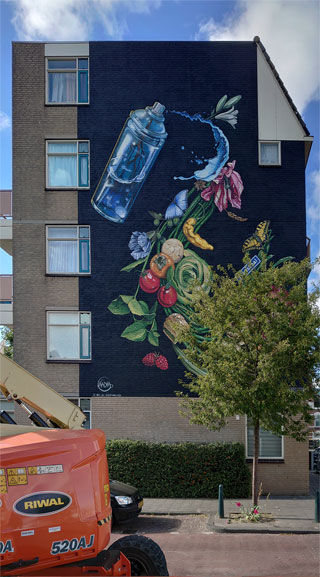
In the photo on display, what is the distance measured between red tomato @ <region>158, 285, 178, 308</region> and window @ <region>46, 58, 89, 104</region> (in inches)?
266

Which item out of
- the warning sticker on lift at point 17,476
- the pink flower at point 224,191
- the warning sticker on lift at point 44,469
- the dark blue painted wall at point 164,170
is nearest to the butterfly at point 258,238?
the dark blue painted wall at point 164,170

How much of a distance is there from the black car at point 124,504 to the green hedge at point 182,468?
3.26m

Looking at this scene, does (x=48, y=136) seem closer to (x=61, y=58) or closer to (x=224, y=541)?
(x=61, y=58)

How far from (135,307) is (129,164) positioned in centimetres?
467

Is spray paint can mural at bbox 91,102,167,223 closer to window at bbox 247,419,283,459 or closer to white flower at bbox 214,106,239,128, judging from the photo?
white flower at bbox 214,106,239,128

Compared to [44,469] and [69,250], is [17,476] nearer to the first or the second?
[44,469]

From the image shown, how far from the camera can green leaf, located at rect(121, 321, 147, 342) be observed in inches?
663

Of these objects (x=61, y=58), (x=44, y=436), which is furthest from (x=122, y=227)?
(x=44, y=436)

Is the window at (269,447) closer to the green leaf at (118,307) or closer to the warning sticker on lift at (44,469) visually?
the green leaf at (118,307)

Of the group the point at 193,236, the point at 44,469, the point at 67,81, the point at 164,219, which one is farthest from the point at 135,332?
the point at 44,469

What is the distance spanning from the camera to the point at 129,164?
17297mm

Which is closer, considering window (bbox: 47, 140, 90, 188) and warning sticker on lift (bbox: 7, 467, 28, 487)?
warning sticker on lift (bbox: 7, 467, 28, 487)

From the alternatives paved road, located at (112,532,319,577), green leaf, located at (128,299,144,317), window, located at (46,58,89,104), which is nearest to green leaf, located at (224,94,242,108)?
window, located at (46,58,89,104)

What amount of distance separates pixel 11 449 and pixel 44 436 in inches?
16.2
